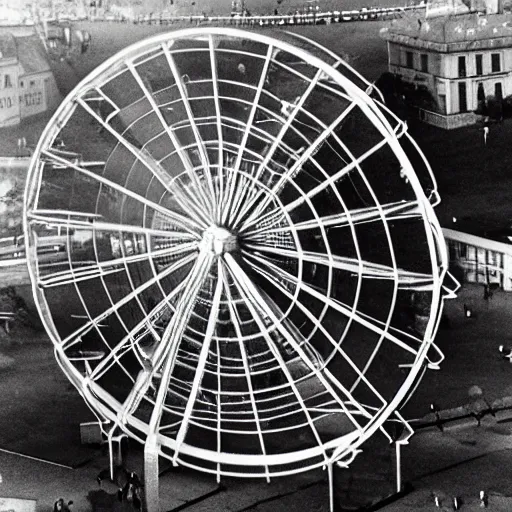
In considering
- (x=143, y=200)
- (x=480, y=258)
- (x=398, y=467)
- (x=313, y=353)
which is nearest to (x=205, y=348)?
(x=313, y=353)

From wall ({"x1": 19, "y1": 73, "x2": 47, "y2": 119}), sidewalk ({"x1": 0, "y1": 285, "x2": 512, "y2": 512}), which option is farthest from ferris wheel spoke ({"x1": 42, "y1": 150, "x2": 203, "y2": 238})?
sidewalk ({"x1": 0, "y1": 285, "x2": 512, "y2": 512})

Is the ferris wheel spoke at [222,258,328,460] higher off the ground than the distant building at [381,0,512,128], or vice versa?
the distant building at [381,0,512,128]

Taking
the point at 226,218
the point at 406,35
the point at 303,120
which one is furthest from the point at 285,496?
the point at 406,35

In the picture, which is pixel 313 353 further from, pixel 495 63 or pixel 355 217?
pixel 495 63

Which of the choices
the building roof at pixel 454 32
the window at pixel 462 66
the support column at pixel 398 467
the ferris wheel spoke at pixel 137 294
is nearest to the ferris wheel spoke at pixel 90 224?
the ferris wheel spoke at pixel 137 294

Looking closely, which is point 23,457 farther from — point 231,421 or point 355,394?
point 355,394

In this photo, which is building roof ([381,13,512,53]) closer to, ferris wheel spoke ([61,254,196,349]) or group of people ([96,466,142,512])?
ferris wheel spoke ([61,254,196,349])
